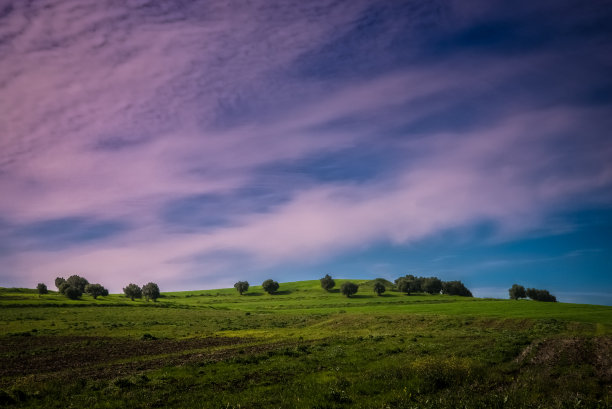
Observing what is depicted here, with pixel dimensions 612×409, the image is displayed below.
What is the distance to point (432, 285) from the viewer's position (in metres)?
160

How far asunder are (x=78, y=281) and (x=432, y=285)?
172738mm

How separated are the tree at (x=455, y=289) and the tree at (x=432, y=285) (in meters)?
2.82

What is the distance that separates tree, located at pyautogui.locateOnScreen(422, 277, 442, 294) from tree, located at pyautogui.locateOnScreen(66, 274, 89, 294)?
547ft

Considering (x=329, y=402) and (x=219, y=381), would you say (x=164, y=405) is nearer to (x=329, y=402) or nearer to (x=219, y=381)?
(x=219, y=381)

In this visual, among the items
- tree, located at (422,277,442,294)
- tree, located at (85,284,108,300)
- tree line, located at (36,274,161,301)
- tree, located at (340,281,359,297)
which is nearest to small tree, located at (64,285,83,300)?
tree line, located at (36,274,161,301)

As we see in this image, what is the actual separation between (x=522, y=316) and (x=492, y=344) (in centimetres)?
2786

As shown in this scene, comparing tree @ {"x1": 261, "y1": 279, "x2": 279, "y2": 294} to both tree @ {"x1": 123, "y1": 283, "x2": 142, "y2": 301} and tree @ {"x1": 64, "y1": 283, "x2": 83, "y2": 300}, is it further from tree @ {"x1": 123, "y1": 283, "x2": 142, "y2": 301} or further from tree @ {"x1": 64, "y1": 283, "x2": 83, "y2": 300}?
tree @ {"x1": 64, "y1": 283, "x2": 83, "y2": 300}

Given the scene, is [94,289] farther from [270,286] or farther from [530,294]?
[530,294]

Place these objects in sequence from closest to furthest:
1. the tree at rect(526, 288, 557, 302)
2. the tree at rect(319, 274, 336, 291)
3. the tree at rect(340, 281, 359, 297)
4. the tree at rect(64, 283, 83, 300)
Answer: the tree at rect(64, 283, 83, 300) → the tree at rect(526, 288, 557, 302) → the tree at rect(340, 281, 359, 297) → the tree at rect(319, 274, 336, 291)

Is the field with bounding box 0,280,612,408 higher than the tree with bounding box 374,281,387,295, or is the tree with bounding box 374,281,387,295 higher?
the field with bounding box 0,280,612,408

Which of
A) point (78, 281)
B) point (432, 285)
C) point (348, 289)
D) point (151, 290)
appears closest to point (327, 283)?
point (348, 289)

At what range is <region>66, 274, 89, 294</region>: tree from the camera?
16282cm

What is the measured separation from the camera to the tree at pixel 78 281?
163m

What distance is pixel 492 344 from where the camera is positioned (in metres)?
30.3
